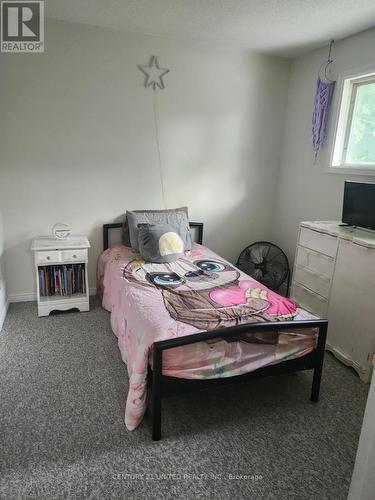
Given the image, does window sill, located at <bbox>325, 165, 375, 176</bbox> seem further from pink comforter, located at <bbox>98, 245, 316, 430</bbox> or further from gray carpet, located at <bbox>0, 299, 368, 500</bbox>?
gray carpet, located at <bbox>0, 299, 368, 500</bbox>

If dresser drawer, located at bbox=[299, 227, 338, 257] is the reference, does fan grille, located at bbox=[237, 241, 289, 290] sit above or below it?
below

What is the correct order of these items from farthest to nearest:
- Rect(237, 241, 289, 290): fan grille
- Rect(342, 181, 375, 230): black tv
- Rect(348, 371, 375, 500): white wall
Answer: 1. Rect(237, 241, 289, 290): fan grille
2. Rect(342, 181, 375, 230): black tv
3. Rect(348, 371, 375, 500): white wall

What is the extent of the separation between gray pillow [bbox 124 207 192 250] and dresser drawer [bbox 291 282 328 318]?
1.12m

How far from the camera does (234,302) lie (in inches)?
91.4

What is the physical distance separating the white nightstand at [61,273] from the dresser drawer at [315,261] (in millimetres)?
1931

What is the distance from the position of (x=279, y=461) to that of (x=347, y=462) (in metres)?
0.35

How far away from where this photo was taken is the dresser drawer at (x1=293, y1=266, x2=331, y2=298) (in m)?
2.78

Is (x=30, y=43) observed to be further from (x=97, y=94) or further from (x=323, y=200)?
(x=323, y=200)

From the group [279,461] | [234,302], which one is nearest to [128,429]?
[279,461]

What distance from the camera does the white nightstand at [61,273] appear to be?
3029 millimetres

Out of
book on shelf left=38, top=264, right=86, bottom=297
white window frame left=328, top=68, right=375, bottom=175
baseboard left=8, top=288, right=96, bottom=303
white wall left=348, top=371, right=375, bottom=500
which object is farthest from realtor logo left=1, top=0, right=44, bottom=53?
white wall left=348, top=371, right=375, bottom=500

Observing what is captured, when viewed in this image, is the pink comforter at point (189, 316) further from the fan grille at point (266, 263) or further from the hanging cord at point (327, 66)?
the hanging cord at point (327, 66)

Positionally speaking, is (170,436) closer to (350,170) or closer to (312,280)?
(312,280)

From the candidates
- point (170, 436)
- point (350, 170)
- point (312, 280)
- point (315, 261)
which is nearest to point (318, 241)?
point (315, 261)
